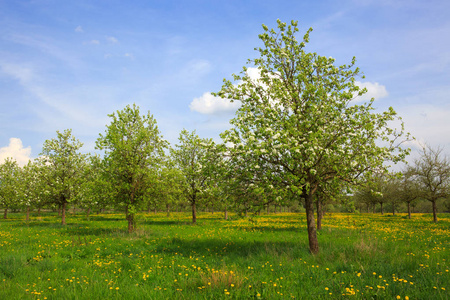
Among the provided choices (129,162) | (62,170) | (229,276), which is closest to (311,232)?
(229,276)

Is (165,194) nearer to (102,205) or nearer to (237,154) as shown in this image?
(102,205)

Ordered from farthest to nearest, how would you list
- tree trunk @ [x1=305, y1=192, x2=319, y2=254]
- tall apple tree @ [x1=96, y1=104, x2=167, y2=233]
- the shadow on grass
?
tall apple tree @ [x1=96, y1=104, x2=167, y2=233] < tree trunk @ [x1=305, y1=192, x2=319, y2=254] < the shadow on grass

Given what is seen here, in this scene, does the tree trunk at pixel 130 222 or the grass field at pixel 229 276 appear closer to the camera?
the grass field at pixel 229 276

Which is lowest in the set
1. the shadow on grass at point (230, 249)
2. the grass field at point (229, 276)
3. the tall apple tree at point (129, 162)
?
the shadow on grass at point (230, 249)

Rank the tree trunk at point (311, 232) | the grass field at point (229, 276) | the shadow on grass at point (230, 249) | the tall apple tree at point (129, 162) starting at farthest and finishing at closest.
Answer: the tall apple tree at point (129, 162), the tree trunk at point (311, 232), the shadow on grass at point (230, 249), the grass field at point (229, 276)

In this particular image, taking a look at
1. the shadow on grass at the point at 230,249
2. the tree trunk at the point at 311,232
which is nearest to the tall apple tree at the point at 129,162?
the shadow on grass at the point at 230,249

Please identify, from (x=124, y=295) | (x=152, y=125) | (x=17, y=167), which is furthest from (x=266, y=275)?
(x=17, y=167)

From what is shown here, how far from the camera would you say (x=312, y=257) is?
406 inches

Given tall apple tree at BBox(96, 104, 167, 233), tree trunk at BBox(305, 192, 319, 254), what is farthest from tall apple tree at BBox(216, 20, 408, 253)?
tall apple tree at BBox(96, 104, 167, 233)

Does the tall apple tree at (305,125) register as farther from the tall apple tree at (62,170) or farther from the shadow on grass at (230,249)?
the tall apple tree at (62,170)

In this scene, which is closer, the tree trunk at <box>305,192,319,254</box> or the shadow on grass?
the shadow on grass

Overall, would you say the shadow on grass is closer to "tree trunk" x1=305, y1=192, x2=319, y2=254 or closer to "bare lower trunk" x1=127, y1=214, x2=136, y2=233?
"tree trunk" x1=305, y1=192, x2=319, y2=254

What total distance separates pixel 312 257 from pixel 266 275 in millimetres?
3256

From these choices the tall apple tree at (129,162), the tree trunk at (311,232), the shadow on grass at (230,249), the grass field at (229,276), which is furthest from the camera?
the tall apple tree at (129,162)
